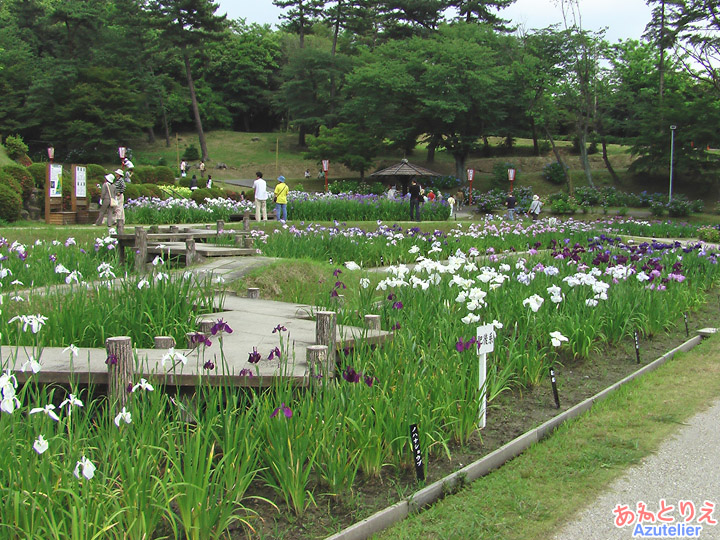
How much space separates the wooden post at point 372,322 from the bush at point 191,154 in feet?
161

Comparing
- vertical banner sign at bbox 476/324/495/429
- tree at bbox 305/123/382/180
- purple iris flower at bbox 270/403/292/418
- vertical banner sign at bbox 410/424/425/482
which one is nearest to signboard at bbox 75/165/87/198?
vertical banner sign at bbox 476/324/495/429

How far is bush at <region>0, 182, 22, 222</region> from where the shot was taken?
632 inches

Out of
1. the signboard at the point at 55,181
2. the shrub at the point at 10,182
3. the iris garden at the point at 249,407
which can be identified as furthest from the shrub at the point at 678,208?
the shrub at the point at 10,182

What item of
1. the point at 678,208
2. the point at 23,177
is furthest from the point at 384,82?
the point at 23,177

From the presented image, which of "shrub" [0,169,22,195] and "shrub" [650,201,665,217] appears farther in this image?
"shrub" [650,201,665,217]

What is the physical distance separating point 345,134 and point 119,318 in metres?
40.9

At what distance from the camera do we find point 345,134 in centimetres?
4472

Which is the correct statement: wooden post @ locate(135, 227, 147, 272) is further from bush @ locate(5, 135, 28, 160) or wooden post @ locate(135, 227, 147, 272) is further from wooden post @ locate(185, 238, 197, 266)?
bush @ locate(5, 135, 28, 160)

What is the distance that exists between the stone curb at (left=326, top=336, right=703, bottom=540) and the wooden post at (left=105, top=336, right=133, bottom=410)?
1.32 metres

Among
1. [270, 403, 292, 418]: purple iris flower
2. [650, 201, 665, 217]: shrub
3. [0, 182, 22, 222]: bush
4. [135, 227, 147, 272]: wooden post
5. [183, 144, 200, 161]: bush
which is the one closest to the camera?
[270, 403, 292, 418]: purple iris flower

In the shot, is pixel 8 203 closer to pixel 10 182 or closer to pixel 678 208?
pixel 10 182

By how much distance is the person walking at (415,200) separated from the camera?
783 inches

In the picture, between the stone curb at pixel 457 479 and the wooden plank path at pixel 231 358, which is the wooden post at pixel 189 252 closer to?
the wooden plank path at pixel 231 358

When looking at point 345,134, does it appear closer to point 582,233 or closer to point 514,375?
point 582,233
